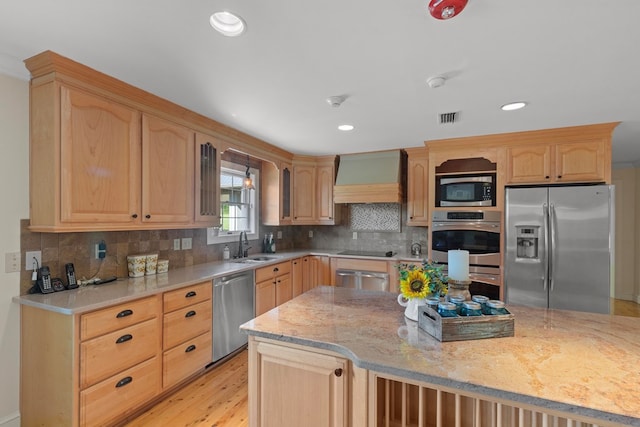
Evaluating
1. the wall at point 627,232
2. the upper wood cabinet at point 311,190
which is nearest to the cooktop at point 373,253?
the upper wood cabinet at point 311,190

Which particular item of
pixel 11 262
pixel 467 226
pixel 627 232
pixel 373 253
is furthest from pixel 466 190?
pixel 11 262

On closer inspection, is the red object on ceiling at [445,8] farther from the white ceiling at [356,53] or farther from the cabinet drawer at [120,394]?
the cabinet drawer at [120,394]

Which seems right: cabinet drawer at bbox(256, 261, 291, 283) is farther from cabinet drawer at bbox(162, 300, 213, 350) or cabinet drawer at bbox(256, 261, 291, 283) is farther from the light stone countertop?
cabinet drawer at bbox(162, 300, 213, 350)

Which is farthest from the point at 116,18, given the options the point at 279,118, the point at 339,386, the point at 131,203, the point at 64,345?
the point at 339,386

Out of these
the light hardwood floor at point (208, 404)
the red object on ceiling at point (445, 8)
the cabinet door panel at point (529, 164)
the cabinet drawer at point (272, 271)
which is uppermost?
the red object on ceiling at point (445, 8)

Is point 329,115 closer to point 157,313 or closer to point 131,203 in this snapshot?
point 131,203

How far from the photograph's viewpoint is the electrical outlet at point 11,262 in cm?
179

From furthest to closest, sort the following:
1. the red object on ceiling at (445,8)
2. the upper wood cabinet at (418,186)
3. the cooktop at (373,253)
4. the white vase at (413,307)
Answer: the cooktop at (373,253) < the upper wood cabinet at (418,186) < the white vase at (413,307) < the red object on ceiling at (445,8)

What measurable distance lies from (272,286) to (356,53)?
2612 mm

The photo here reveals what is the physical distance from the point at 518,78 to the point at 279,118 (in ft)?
6.11

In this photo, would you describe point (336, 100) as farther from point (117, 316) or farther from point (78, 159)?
point (117, 316)

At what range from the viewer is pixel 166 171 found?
2.43 meters

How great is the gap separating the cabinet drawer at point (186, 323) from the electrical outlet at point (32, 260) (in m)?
0.85

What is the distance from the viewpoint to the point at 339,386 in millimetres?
1231
